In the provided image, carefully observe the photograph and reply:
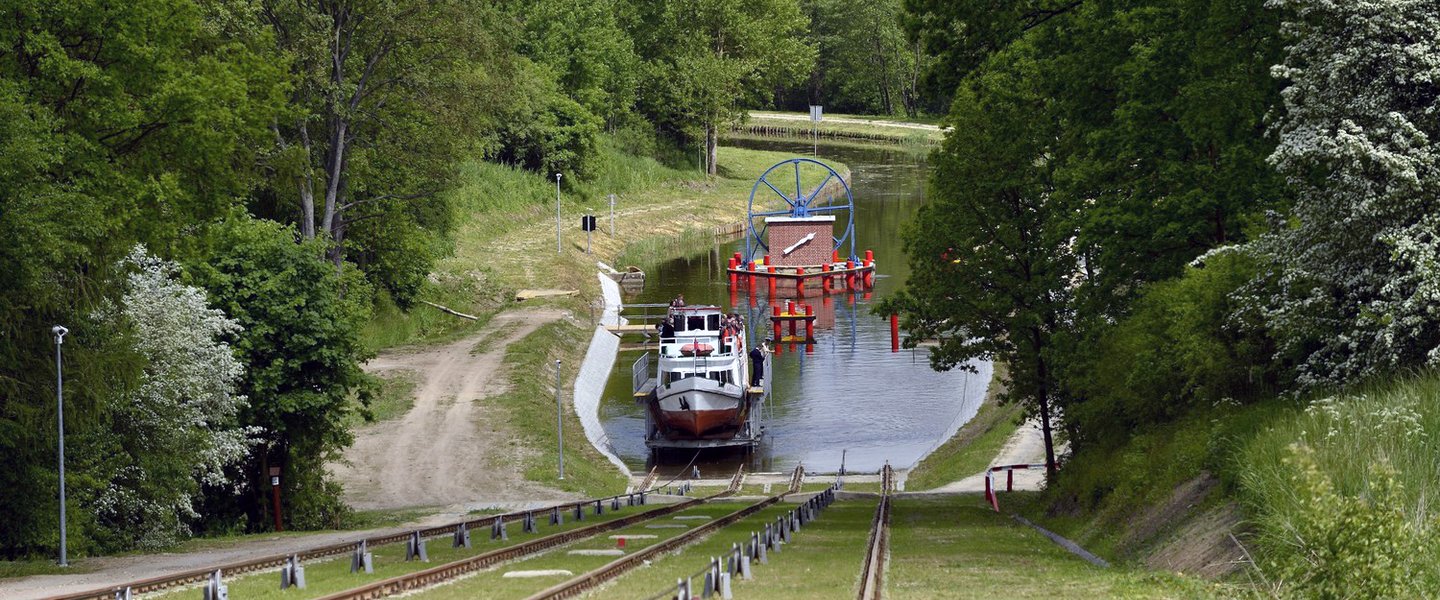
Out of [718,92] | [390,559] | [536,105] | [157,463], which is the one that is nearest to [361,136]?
[157,463]

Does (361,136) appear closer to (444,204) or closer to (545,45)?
(444,204)

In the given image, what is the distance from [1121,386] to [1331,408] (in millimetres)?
12723

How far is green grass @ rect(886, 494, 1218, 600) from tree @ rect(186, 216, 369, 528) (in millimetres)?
14170

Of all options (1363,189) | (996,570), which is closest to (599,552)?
(996,570)

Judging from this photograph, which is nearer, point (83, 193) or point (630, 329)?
point (83, 193)

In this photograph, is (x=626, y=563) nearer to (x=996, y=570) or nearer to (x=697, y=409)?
(x=996, y=570)

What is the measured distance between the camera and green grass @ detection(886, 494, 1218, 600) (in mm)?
17594

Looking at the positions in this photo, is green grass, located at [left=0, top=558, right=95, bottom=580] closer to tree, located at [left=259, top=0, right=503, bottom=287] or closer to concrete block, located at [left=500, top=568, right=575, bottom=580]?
concrete block, located at [left=500, top=568, right=575, bottom=580]

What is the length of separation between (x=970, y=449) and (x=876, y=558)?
29233 millimetres

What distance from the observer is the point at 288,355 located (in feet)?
124

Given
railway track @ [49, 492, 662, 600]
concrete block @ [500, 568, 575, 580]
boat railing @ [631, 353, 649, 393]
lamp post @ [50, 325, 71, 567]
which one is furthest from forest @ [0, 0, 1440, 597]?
boat railing @ [631, 353, 649, 393]

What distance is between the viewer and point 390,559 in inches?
989

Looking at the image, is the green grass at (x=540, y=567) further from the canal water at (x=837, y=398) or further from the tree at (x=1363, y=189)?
the canal water at (x=837, y=398)

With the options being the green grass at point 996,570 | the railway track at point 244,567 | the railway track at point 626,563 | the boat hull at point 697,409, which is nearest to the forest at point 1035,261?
the green grass at point 996,570
